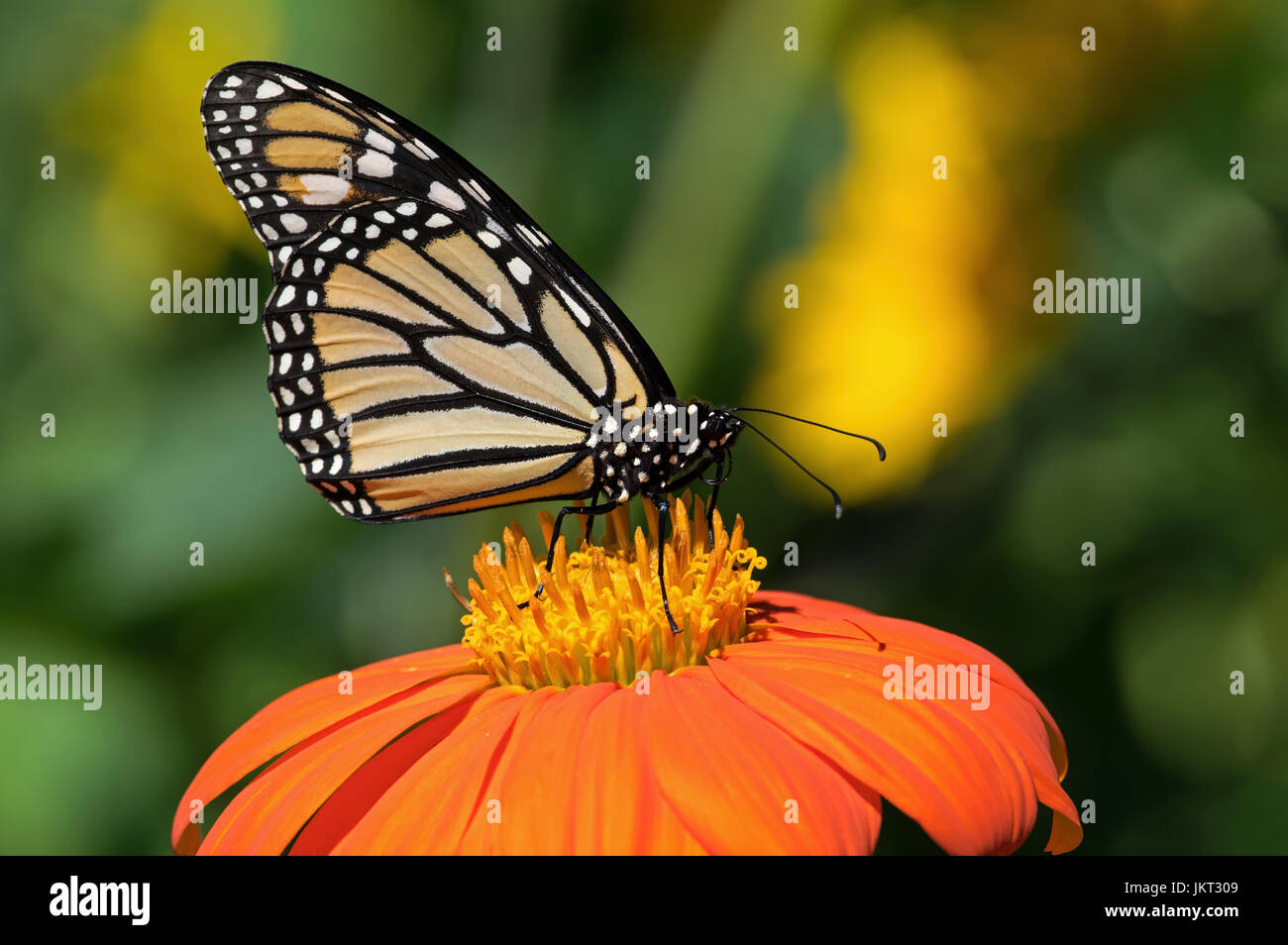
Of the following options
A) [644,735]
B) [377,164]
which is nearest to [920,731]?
[644,735]

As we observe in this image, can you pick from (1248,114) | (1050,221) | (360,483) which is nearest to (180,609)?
(360,483)
